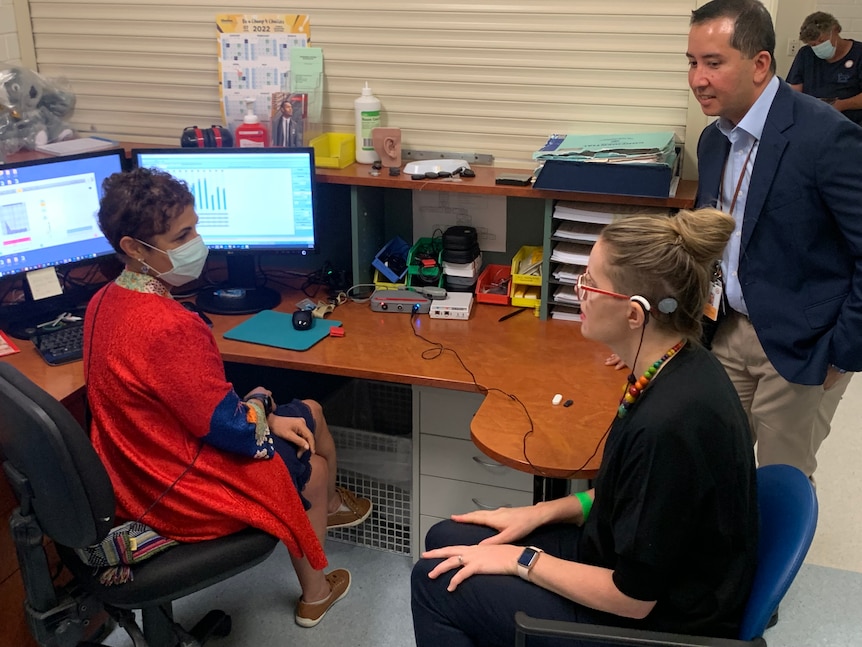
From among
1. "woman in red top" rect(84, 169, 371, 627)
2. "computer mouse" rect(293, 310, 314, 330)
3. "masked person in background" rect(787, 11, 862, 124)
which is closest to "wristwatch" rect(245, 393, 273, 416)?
"woman in red top" rect(84, 169, 371, 627)

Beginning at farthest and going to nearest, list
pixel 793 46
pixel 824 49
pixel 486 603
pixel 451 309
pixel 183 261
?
pixel 793 46 < pixel 824 49 < pixel 451 309 < pixel 183 261 < pixel 486 603

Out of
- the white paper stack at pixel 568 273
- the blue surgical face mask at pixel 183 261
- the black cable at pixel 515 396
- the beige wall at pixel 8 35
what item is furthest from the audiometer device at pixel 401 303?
the beige wall at pixel 8 35

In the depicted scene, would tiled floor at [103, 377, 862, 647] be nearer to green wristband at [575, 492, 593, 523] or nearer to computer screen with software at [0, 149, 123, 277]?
green wristband at [575, 492, 593, 523]

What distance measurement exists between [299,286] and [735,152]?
1.43 m

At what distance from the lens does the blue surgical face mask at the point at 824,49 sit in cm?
487

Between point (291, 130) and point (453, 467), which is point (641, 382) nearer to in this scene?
point (453, 467)

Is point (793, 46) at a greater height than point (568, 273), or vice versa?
point (793, 46)

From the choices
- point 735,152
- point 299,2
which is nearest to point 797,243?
point 735,152

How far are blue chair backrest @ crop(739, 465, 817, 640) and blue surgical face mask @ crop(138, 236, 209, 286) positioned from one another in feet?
4.25

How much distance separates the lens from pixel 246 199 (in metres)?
2.49

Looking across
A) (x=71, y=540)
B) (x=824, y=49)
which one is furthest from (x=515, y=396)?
(x=824, y=49)

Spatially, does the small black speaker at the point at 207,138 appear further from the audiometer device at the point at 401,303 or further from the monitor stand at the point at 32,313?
the audiometer device at the point at 401,303

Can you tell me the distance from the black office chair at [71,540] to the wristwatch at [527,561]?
2.01ft

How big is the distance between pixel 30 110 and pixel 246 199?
94 centimetres
